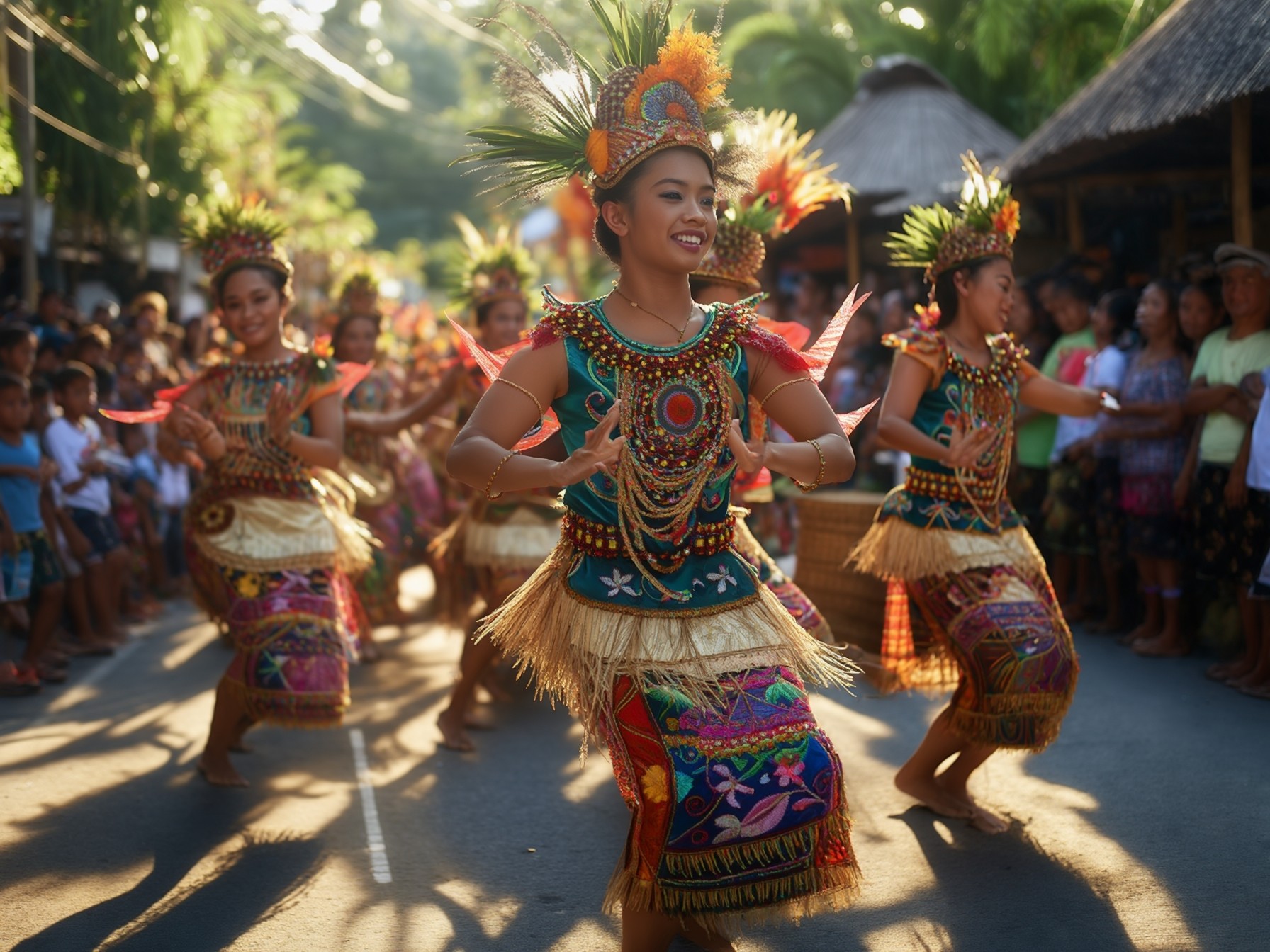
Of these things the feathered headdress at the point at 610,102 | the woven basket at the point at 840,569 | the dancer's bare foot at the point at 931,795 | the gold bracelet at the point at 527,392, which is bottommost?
the dancer's bare foot at the point at 931,795

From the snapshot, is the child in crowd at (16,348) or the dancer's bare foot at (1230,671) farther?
the child in crowd at (16,348)

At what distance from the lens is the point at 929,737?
5.28m

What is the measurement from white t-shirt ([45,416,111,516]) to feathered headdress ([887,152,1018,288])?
5.78 m

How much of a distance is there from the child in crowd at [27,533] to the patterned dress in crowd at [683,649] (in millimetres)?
5258

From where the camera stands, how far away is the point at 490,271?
819 cm

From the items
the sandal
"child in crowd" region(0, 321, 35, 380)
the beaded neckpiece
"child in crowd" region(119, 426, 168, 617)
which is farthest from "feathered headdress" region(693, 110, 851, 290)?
"child in crowd" region(119, 426, 168, 617)

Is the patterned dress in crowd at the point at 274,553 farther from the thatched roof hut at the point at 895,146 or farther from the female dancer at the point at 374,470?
the thatched roof hut at the point at 895,146

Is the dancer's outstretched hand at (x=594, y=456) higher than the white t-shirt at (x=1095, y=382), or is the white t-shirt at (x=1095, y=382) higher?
the dancer's outstretched hand at (x=594, y=456)

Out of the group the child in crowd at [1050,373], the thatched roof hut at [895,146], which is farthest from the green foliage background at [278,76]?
the child in crowd at [1050,373]

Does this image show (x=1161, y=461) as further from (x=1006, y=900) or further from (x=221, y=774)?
(x=221, y=774)

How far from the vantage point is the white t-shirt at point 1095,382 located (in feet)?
29.1

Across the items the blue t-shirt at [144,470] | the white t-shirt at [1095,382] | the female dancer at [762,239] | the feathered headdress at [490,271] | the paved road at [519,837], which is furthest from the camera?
the blue t-shirt at [144,470]

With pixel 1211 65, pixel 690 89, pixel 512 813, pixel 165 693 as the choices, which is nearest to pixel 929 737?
pixel 512 813

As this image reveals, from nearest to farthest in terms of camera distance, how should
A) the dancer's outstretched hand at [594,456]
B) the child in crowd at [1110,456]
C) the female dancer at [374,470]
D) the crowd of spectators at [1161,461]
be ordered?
the dancer's outstretched hand at [594,456]
the crowd of spectators at [1161,461]
the child in crowd at [1110,456]
the female dancer at [374,470]
